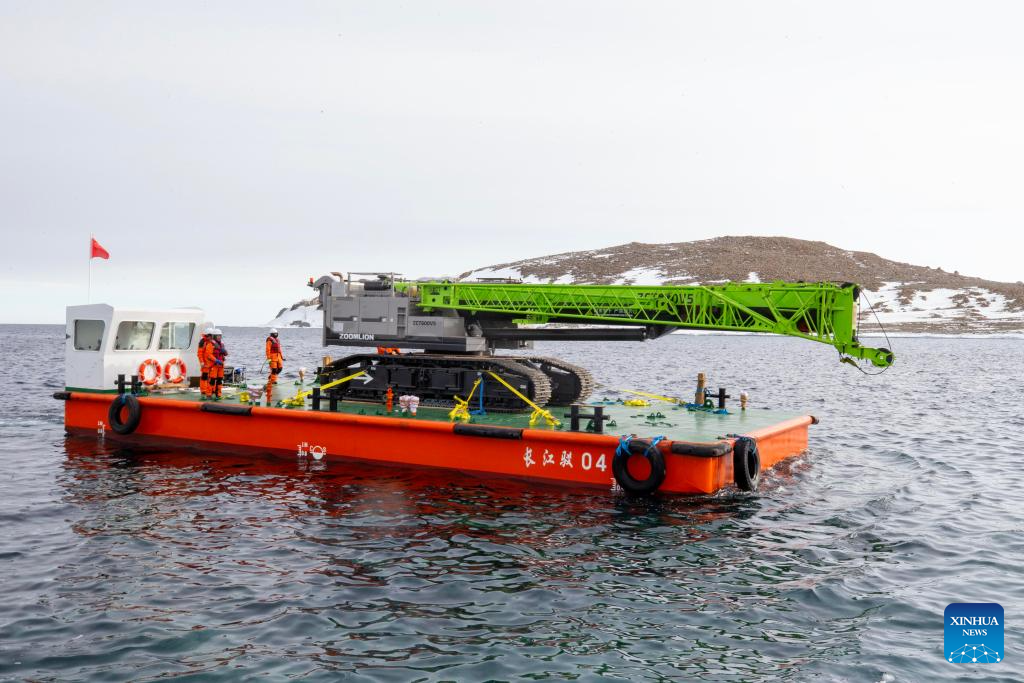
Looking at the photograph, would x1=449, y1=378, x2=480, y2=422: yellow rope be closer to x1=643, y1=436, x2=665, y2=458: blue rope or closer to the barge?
the barge

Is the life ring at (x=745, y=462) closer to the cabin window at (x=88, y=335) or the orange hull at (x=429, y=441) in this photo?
the orange hull at (x=429, y=441)

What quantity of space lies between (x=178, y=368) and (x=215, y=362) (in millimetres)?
3000

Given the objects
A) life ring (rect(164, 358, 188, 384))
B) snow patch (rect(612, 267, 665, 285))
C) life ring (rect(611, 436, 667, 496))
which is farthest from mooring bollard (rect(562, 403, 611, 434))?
snow patch (rect(612, 267, 665, 285))

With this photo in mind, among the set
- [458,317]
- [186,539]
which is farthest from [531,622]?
[458,317]

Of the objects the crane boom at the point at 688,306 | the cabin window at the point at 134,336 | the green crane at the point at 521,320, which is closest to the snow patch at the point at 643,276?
the cabin window at the point at 134,336

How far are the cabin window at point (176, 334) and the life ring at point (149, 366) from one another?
0.53 m

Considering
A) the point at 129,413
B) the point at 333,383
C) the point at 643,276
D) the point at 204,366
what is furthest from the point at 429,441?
the point at 643,276

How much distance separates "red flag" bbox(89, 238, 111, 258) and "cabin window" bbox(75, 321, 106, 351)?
205 cm

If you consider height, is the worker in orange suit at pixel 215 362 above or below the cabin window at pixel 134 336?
below

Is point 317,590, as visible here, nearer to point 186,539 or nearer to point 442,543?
point 442,543

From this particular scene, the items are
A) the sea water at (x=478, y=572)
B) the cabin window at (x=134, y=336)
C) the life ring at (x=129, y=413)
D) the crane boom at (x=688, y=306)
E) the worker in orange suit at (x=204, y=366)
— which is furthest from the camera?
the cabin window at (x=134, y=336)

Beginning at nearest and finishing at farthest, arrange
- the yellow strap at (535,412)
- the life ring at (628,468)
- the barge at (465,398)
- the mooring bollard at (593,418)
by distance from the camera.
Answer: the life ring at (628,468), the barge at (465,398), the mooring bollard at (593,418), the yellow strap at (535,412)

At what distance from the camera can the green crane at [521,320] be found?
15.1 metres

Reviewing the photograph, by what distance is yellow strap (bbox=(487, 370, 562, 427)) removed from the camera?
16.0m
